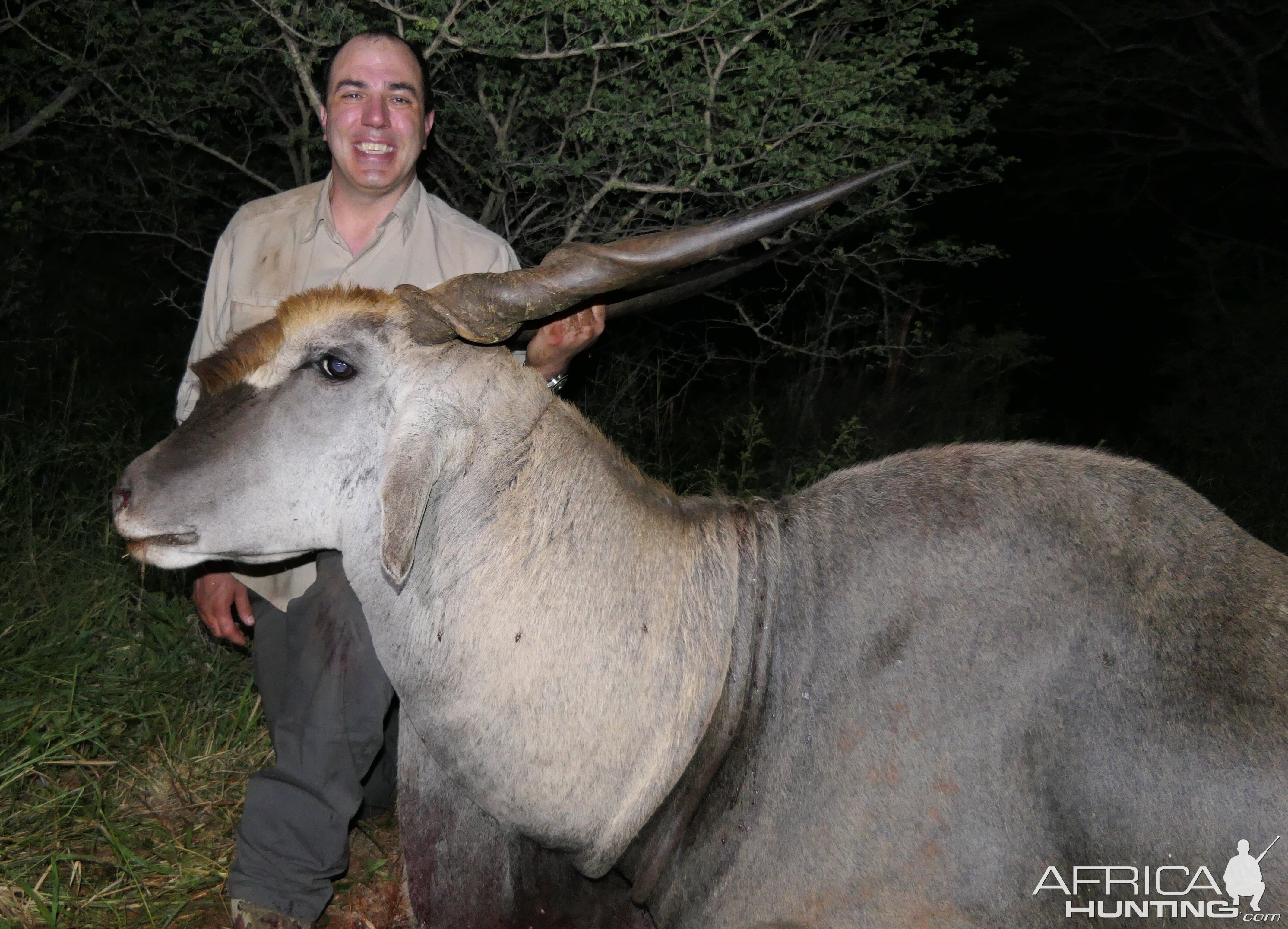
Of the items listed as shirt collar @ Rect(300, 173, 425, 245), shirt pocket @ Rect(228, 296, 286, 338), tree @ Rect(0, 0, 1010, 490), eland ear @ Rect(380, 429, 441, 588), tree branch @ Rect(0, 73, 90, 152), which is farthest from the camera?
tree branch @ Rect(0, 73, 90, 152)

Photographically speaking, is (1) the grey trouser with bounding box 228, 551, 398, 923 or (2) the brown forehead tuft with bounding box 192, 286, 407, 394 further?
(1) the grey trouser with bounding box 228, 551, 398, 923

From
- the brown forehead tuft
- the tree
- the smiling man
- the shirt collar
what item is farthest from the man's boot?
the tree

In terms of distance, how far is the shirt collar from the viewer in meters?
3.94

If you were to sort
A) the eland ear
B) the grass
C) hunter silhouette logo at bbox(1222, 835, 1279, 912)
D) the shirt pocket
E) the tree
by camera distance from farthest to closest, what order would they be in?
the tree < the shirt pocket < the grass < the eland ear < hunter silhouette logo at bbox(1222, 835, 1279, 912)

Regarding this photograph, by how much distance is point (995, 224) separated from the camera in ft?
49.5

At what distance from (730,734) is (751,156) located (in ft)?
11.8

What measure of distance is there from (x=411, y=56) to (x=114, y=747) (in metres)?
2.88

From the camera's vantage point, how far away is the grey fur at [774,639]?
2623 mm

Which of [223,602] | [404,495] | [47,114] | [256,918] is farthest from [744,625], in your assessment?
[47,114]

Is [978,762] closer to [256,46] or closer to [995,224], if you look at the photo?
[256,46]

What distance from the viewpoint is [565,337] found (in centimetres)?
344

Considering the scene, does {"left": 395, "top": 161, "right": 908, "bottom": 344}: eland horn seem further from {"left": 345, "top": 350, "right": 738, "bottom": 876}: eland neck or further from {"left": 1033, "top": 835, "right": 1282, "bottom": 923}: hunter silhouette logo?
{"left": 1033, "top": 835, "right": 1282, "bottom": 923}: hunter silhouette logo

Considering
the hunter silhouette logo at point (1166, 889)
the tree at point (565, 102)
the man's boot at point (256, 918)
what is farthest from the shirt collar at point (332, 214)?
the hunter silhouette logo at point (1166, 889)

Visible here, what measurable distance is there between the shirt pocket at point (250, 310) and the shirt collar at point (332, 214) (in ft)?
0.84
